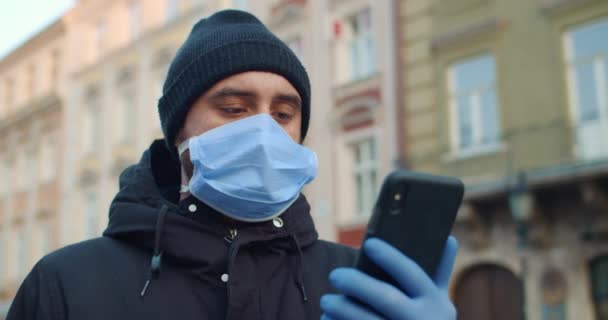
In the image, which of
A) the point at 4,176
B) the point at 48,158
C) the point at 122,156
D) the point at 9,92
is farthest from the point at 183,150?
the point at 9,92

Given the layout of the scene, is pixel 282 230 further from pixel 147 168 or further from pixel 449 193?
pixel 449 193

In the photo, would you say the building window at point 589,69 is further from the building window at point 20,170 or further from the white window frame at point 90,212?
the building window at point 20,170

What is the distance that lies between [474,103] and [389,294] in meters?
13.2

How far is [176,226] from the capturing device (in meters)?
1.96

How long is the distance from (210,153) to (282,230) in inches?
14.8

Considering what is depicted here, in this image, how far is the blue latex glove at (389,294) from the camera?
1.41 m

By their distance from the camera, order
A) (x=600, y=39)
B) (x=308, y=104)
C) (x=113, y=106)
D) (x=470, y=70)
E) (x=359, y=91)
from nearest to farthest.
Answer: (x=308, y=104) < (x=600, y=39) < (x=470, y=70) < (x=359, y=91) < (x=113, y=106)

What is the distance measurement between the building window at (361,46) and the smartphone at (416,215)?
48.4 feet

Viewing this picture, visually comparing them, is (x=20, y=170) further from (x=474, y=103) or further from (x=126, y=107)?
(x=474, y=103)

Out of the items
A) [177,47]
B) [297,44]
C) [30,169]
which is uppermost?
[177,47]

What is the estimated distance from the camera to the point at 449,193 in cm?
154

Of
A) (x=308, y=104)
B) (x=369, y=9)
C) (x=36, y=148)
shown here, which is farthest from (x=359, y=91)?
(x=36, y=148)

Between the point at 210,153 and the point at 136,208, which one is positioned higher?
the point at 210,153

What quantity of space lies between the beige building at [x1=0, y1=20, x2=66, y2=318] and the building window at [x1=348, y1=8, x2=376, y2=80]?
49.7 feet
